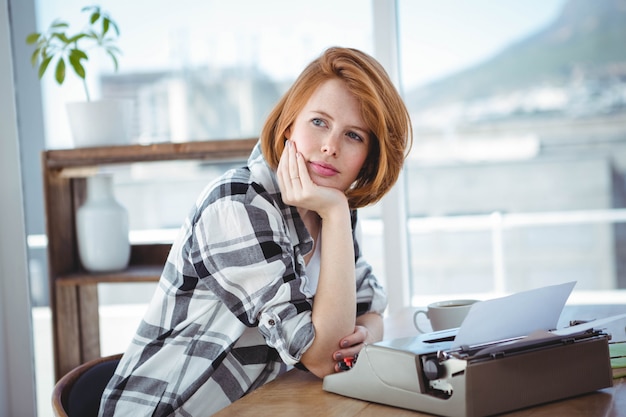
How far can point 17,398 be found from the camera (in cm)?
290

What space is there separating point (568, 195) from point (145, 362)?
26.8ft

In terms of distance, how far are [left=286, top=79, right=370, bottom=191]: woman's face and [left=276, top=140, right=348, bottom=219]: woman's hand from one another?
3 cm

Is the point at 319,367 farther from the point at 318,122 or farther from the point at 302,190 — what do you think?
the point at 318,122

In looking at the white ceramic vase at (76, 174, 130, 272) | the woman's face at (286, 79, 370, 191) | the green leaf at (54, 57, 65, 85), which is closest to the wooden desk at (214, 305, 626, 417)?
the woman's face at (286, 79, 370, 191)

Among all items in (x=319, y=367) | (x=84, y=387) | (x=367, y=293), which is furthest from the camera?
(x=367, y=293)

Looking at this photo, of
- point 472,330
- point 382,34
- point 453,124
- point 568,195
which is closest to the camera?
point 472,330

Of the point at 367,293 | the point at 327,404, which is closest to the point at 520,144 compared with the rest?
the point at 367,293

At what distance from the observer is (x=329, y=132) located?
55.9 inches

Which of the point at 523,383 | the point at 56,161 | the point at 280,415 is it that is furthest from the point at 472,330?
the point at 56,161

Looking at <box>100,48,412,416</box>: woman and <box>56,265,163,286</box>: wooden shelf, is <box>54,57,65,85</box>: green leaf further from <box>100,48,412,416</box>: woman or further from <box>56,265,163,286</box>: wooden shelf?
<box>100,48,412,416</box>: woman

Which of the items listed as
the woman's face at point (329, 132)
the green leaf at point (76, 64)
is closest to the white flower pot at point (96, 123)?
the green leaf at point (76, 64)

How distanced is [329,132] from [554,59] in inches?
166

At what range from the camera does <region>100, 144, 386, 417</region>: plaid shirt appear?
1273mm

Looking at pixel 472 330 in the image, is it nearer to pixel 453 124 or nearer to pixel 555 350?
pixel 555 350
